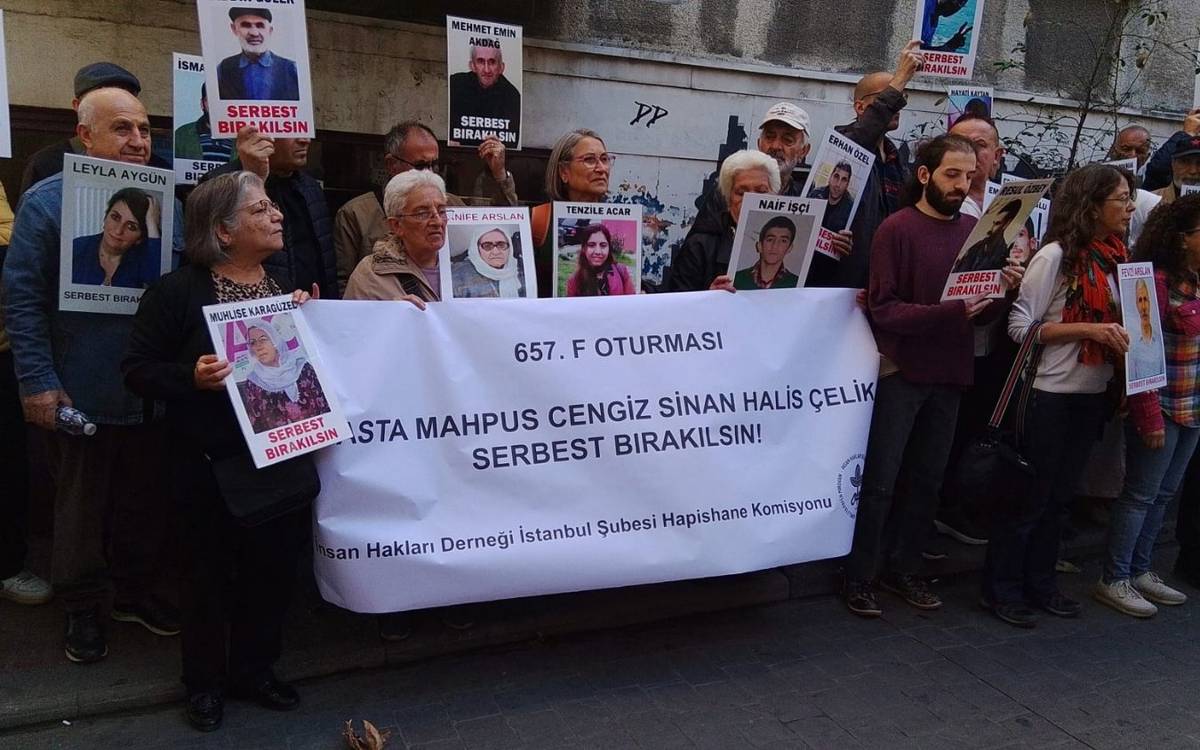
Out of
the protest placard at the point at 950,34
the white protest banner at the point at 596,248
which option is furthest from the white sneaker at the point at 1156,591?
the white protest banner at the point at 596,248

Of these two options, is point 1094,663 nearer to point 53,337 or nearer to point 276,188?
point 276,188

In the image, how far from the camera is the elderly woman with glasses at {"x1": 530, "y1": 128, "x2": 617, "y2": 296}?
436 centimetres

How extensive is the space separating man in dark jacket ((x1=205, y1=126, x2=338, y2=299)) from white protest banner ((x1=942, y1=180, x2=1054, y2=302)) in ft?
8.71

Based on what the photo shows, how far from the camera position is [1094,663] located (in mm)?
4367

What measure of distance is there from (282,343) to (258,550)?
71 centimetres

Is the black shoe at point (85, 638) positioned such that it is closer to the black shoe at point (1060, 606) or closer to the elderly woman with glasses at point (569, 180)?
the elderly woman with glasses at point (569, 180)

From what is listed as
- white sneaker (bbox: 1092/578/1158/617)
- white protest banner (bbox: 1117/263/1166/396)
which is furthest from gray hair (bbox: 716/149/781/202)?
white sneaker (bbox: 1092/578/1158/617)

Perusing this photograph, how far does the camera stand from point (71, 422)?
3516mm

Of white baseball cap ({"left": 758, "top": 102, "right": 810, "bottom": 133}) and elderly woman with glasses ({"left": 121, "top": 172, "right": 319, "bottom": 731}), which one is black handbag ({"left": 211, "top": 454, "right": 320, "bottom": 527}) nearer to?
elderly woman with glasses ({"left": 121, "top": 172, "right": 319, "bottom": 731})

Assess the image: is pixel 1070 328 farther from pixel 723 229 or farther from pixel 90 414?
pixel 90 414

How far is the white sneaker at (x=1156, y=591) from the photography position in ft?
16.8

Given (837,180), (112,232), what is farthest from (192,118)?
(837,180)

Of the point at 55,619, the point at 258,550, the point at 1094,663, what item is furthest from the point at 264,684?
the point at 1094,663

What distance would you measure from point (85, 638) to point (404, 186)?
2114mm
